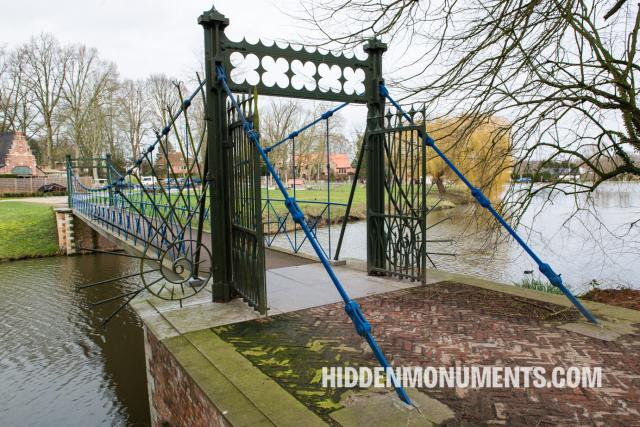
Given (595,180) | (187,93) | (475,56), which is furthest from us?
(187,93)

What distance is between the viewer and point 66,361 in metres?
8.05

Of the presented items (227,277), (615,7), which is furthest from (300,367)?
(615,7)

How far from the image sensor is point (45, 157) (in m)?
45.3

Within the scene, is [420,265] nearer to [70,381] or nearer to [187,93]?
[70,381]

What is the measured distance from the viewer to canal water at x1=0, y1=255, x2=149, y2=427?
21.2 ft

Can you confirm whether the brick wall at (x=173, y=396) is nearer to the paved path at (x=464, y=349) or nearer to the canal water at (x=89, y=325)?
the paved path at (x=464, y=349)

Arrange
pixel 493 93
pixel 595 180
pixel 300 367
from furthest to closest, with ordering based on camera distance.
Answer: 1. pixel 595 180
2. pixel 493 93
3. pixel 300 367

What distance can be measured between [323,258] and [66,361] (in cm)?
707

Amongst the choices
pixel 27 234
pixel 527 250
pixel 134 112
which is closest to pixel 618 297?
pixel 527 250

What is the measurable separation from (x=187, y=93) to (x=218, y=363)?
106ft

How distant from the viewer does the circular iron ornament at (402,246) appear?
5.59 metres

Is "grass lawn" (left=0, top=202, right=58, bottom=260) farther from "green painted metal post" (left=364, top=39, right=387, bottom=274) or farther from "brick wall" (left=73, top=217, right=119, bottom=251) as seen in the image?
"green painted metal post" (left=364, top=39, right=387, bottom=274)

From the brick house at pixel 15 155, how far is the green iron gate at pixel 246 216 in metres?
38.1

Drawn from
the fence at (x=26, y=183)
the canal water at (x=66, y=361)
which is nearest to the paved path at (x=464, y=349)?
the canal water at (x=66, y=361)
